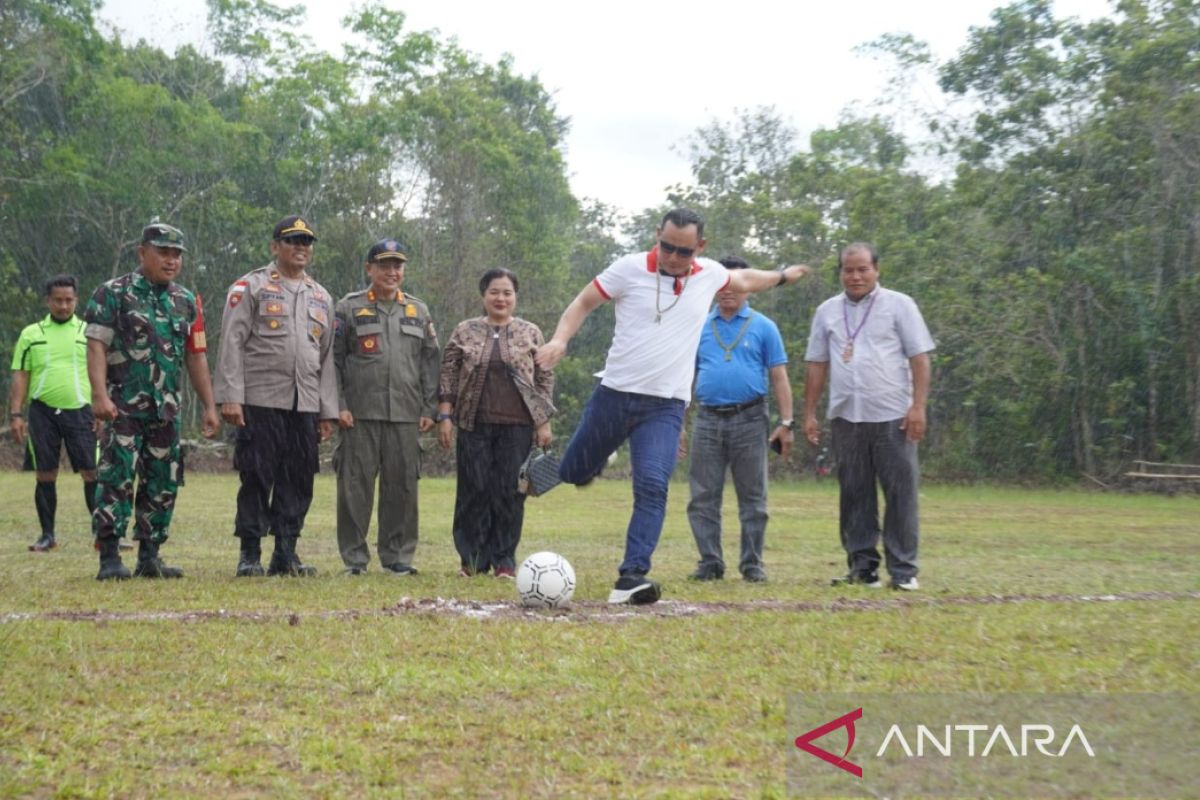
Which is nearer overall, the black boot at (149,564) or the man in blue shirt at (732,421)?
the black boot at (149,564)

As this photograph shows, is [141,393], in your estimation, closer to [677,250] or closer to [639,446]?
[639,446]

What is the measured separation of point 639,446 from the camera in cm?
792

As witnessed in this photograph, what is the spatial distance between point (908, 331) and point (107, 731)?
5783mm

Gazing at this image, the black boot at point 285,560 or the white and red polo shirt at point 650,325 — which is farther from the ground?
the white and red polo shirt at point 650,325

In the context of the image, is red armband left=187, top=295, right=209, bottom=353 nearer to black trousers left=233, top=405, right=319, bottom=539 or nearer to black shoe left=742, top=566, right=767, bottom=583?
black trousers left=233, top=405, right=319, bottom=539

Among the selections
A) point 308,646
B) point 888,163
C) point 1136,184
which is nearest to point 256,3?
point 888,163

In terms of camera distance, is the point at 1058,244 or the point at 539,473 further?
the point at 1058,244

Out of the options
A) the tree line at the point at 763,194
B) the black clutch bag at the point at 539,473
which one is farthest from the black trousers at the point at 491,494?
the tree line at the point at 763,194

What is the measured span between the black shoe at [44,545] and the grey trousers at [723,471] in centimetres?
545

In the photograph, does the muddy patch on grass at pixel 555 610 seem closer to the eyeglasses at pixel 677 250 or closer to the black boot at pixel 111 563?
the black boot at pixel 111 563

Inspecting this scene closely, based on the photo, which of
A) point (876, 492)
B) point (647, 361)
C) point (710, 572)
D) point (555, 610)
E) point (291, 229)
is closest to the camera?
point (555, 610)

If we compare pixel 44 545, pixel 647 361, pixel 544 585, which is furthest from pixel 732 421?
pixel 44 545

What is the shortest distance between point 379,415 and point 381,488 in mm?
512

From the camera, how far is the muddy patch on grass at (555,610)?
7.14 meters
